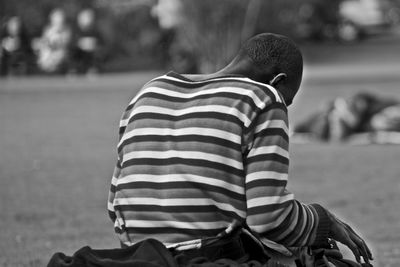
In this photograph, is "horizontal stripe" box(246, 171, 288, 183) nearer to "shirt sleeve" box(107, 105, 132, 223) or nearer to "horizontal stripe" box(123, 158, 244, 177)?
"horizontal stripe" box(123, 158, 244, 177)

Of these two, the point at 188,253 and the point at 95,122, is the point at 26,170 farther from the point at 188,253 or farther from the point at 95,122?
the point at 188,253

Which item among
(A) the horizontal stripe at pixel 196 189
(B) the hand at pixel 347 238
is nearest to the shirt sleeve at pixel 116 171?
(A) the horizontal stripe at pixel 196 189

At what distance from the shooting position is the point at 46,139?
1627 cm

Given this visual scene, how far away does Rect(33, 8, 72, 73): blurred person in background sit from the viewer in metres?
32.9

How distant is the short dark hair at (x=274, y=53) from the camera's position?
150 inches

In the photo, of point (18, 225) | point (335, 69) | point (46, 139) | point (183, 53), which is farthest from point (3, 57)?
point (18, 225)

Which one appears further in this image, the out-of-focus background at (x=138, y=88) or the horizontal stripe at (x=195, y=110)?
the out-of-focus background at (x=138, y=88)

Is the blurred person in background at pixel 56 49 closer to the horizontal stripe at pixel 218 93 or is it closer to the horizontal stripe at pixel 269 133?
the horizontal stripe at pixel 218 93

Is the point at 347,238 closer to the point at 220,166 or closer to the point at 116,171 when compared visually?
the point at 220,166

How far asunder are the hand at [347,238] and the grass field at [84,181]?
2837 millimetres

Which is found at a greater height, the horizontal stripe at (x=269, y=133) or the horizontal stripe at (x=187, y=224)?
the horizontal stripe at (x=269, y=133)

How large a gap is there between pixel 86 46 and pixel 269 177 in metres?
29.7

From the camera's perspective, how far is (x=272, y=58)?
382cm

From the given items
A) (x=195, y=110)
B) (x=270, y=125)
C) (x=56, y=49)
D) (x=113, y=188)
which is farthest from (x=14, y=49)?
(x=270, y=125)
